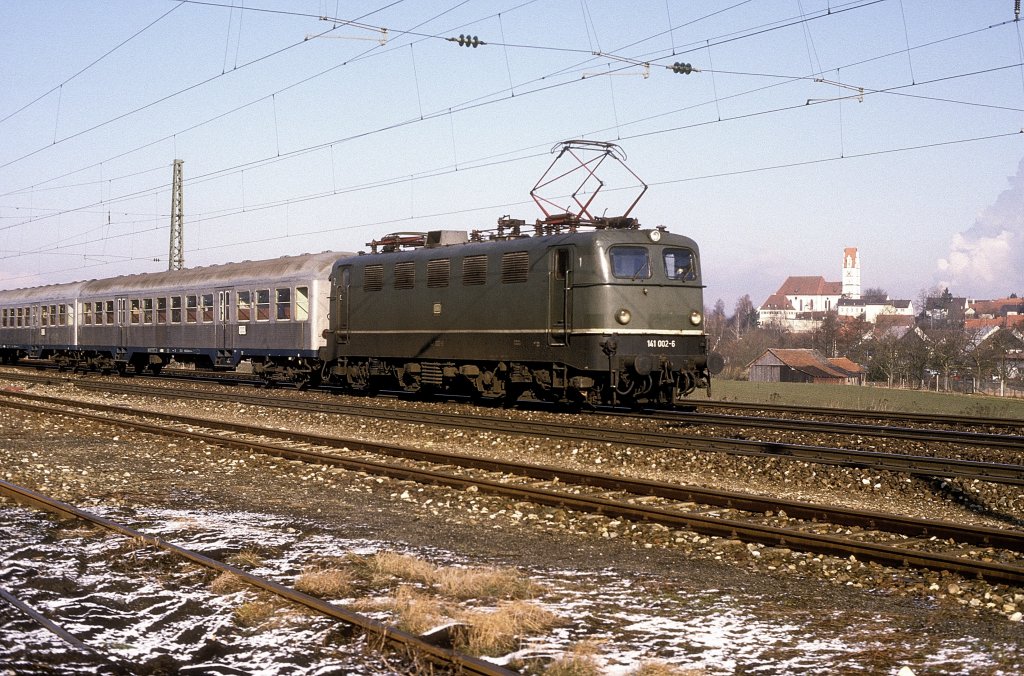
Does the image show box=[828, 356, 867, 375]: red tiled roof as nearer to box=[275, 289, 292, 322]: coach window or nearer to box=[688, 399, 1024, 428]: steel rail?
box=[275, 289, 292, 322]: coach window

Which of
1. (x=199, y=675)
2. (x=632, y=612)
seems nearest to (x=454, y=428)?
(x=632, y=612)

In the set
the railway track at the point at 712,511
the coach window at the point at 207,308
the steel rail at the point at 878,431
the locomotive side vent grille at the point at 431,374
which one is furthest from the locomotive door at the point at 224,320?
→ the steel rail at the point at 878,431

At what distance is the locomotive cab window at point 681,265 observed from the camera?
19062 mm

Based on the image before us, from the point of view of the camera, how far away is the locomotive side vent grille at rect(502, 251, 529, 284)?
1925cm

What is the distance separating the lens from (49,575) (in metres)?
7.18

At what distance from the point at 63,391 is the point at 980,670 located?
2844 centimetres

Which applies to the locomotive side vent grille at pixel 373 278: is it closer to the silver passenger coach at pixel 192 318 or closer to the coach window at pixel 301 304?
the silver passenger coach at pixel 192 318

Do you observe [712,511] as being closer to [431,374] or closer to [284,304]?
[431,374]

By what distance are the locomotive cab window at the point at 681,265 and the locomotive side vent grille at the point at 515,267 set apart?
2.87 m

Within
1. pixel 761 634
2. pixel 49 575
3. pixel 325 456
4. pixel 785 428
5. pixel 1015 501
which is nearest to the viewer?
pixel 761 634

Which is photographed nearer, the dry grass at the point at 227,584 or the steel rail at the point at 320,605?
the steel rail at the point at 320,605

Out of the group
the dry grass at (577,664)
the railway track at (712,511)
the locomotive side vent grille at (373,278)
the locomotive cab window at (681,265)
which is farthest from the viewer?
the locomotive side vent grille at (373,278)

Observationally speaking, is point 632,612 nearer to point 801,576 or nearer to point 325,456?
point 801,576

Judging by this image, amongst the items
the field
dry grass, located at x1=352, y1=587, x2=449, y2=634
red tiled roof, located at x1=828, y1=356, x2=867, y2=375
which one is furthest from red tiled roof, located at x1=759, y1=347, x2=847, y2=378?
dry grass, located at x1=352, y1=587, x2=449, y2=634
